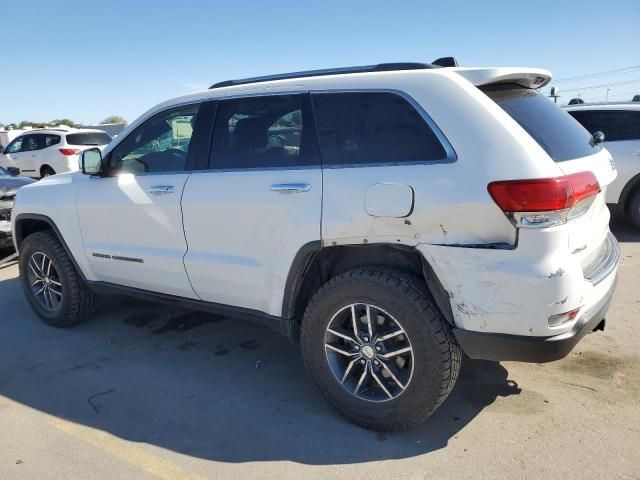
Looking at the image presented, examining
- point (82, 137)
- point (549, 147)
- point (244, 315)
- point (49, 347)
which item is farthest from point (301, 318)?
point (82, 137)

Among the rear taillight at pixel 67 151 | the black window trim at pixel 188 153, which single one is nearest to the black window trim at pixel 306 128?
the black window trim at pixel 188 153

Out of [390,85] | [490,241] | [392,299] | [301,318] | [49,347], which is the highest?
[390,85]

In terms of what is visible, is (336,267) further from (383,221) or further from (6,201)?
(6,201)

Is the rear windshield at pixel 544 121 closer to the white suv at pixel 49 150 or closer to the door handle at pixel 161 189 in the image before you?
the door handle at pixel 161 189

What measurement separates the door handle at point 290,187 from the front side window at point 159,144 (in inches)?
35.1

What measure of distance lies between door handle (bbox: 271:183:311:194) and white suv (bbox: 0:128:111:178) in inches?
498

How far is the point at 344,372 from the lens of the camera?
Answer: 120 inches

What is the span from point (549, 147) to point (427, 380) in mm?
1312

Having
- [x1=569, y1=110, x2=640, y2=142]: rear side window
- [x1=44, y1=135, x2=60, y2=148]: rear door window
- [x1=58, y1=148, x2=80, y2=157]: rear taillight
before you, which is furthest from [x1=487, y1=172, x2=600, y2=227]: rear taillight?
[x1=44, y1=135, x2=60, y2=148]: rear door window

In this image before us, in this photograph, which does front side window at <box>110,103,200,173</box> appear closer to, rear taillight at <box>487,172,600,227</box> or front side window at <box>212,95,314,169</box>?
front side window at <box>212,95,314,169</box>

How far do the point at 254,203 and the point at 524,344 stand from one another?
1642 mm

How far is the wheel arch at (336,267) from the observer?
2.67 meters

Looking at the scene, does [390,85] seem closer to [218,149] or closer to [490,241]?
[490,241]

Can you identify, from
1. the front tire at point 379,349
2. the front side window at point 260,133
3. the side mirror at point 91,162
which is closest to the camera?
the front tire at point 379,349
